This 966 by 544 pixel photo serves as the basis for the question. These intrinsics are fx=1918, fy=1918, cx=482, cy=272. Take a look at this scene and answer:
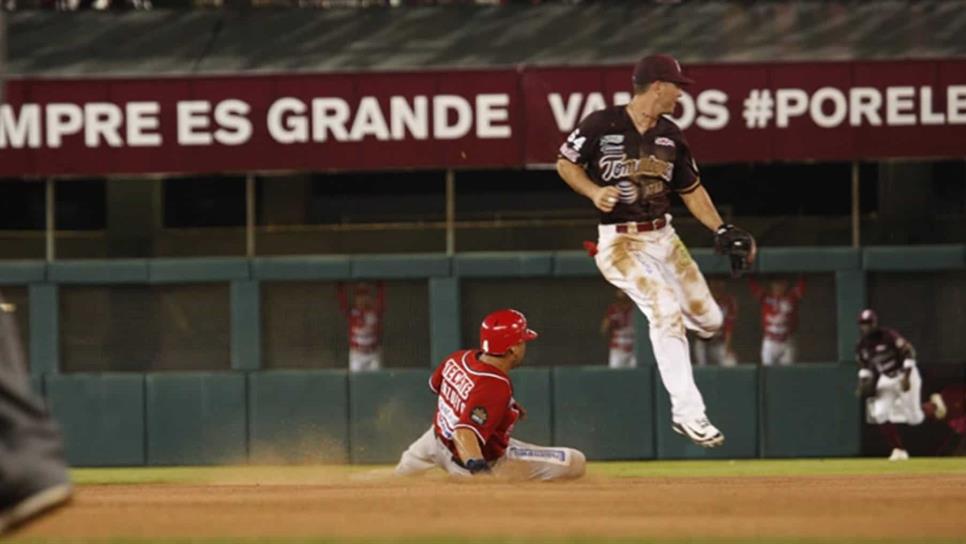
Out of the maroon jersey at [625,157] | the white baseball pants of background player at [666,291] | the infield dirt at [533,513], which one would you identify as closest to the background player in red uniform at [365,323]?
the white baseball pants of background player at [666,291]

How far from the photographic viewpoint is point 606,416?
20250mm

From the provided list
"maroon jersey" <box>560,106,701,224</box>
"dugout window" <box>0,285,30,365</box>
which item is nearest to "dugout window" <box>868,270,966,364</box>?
"dugout window" <box>0,285,30,365</box>

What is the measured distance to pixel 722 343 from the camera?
801 inches

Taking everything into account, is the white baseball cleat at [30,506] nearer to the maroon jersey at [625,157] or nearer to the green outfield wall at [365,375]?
the maroon jersey at [625,157]

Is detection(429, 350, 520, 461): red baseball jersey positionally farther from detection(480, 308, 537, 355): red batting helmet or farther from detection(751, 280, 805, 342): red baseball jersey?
detection(751, 280, 805, 342): red baseball jersey

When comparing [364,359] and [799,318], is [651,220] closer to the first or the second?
[799,318]

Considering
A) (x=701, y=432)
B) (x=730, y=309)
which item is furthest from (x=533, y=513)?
(x=730, y=309)

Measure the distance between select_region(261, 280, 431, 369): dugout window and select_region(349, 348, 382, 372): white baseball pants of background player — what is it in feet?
0.17

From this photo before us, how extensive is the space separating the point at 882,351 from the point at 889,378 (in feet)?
0.93

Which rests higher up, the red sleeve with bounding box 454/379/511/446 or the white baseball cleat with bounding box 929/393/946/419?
the red sleeve with bounding box 454/379/511/446

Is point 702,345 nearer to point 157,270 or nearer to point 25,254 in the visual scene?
point 157,270

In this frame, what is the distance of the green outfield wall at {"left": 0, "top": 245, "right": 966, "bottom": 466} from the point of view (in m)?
20.1

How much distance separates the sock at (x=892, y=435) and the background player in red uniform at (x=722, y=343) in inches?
66.8

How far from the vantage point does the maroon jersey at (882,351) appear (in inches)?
754
